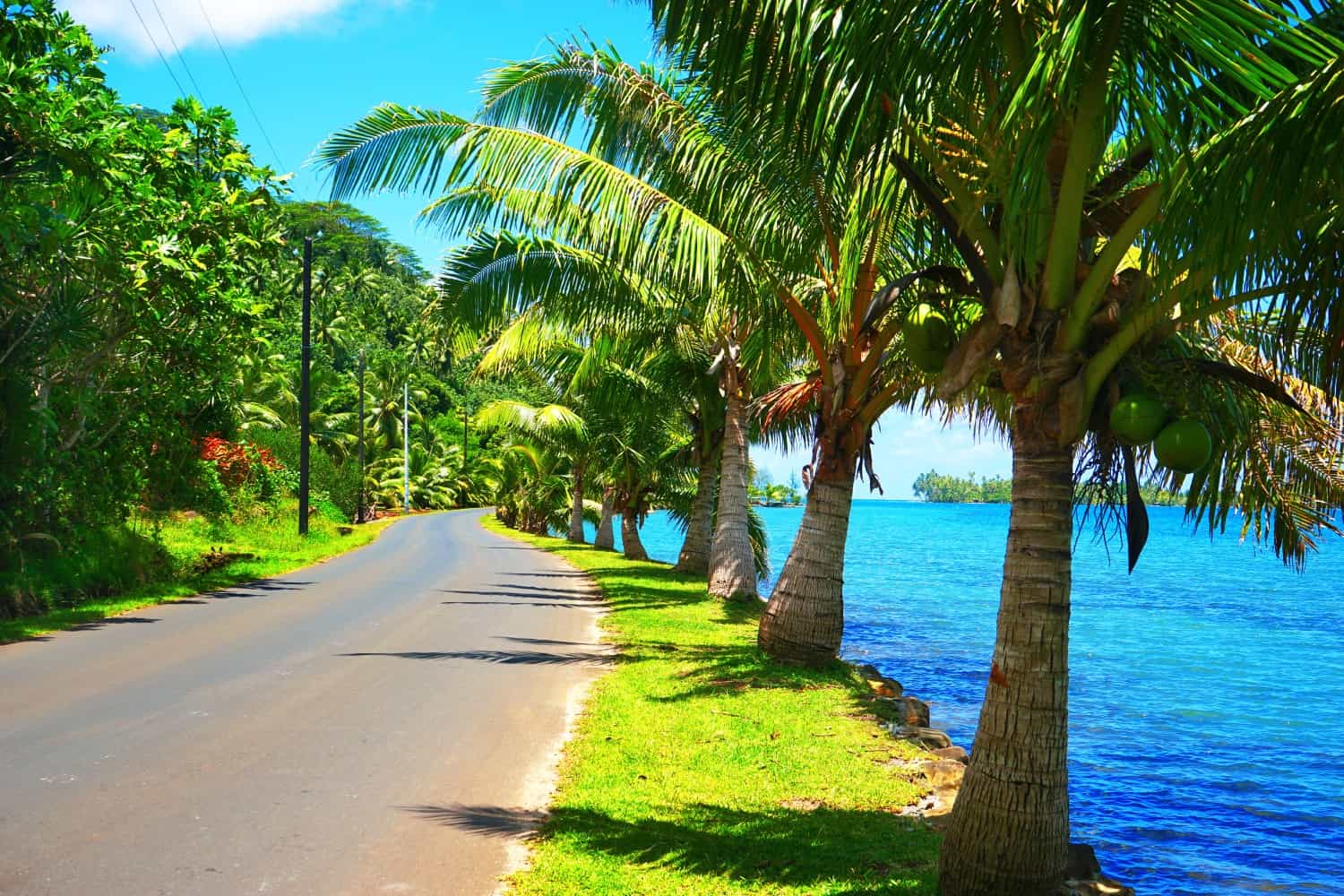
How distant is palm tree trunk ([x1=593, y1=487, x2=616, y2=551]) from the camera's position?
100 ft

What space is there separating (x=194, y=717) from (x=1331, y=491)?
8977mm

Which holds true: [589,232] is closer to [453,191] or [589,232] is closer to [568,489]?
[453,191]

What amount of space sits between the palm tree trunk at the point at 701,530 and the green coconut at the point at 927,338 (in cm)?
1513

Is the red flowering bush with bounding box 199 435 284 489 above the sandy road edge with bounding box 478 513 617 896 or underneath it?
above

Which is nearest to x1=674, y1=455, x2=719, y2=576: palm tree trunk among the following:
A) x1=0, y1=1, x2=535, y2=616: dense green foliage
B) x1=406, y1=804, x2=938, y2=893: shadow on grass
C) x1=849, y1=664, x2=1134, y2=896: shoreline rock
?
x1=0, y1=1, x2=535, y2=616: dense green foliage

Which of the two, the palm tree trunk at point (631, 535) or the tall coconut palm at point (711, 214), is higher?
the tall coconut palm at point (711, 214)

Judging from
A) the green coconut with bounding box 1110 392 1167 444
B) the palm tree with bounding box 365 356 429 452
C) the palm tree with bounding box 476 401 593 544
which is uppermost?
the palm tree with bounding box 365 356 429 452

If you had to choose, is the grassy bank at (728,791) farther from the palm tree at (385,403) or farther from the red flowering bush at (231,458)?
the palm tree at (385,403)

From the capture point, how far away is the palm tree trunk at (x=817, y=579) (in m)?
10.4

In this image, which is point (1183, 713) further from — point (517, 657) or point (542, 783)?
point (542, 783)

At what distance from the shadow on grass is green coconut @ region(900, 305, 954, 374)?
261cm

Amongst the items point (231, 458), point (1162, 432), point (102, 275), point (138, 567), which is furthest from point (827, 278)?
point (231, 458)

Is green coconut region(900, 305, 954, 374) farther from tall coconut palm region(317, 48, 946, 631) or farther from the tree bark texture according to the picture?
the tree bark texture

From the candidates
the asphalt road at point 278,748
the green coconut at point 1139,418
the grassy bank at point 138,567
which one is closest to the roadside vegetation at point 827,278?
the green coconut at point 1139,418
